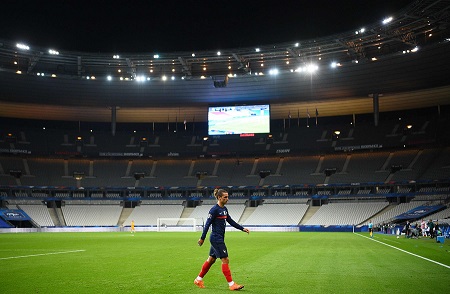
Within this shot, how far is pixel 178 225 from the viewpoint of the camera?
6338 cm

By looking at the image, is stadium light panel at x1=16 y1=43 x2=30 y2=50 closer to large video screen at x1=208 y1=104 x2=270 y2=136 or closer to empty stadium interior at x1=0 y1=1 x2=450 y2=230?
empty stadium interior at x1=0 y1=1 x2=450 y2=230

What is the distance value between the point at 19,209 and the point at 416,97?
53756mm

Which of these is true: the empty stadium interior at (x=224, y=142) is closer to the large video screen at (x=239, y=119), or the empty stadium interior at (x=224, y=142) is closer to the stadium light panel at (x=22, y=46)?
the large video screen at (x=239, y=119)

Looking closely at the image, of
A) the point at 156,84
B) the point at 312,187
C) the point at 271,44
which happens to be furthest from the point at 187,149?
the point at 271,44

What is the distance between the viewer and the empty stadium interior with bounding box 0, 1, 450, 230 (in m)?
54.3

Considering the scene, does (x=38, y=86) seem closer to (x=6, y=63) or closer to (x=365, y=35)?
(x=6, y=63)

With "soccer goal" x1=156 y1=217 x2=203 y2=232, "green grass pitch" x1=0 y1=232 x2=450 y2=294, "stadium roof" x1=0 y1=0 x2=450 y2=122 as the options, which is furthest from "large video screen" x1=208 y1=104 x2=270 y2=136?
"green grass pitch" x1=0 y1=232 x2=450 y2=294

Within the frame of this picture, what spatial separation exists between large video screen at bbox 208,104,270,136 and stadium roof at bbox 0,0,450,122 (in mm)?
2019

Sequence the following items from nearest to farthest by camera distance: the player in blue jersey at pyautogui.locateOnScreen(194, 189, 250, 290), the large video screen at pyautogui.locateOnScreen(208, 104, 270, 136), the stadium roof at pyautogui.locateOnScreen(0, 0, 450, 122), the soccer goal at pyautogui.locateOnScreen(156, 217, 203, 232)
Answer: the player in blue jersey at pyautogui.locateOnScreen(194, 189, 250, 290), the stadium roof at pyautogui.locateOnScreen(0, 0, 450, 122), the soccer goal at pyautogui.locateOnScreen(156, 217, 203, 232), the large video screen at pyautogui.locateOnScreen(208, 104, 270, 136)

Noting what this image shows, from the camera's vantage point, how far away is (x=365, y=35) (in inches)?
1750

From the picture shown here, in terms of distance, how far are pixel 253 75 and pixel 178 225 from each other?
22.3 meters

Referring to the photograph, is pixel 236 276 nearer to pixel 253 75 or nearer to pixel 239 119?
pixel 253 75

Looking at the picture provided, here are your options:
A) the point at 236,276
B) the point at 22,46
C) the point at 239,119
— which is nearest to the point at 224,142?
the point at 239,119

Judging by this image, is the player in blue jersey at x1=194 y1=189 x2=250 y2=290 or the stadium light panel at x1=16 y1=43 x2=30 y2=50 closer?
the player in blue jersey at x1=194 y1=189 x2=250 y2=290
